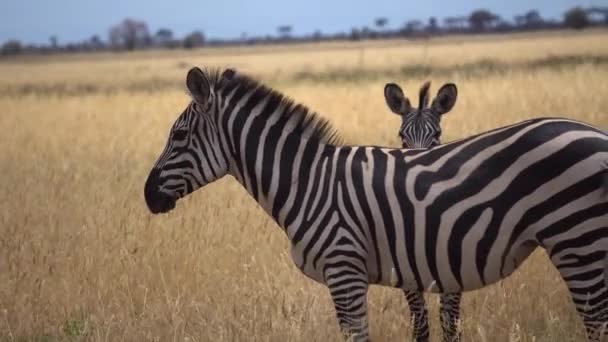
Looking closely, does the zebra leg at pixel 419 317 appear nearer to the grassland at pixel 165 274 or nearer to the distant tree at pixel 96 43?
the grassland at pixel 165 274

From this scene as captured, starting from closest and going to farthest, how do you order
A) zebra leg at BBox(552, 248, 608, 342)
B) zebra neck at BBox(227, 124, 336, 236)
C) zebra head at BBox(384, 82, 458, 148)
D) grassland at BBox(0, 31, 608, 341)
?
zebra leg at BBox(552, 248, 608, 342)
zebra neck at BBox(227, 124, 336, 236)
grassland at BBox(0, 31, 608, 341)
zebra head at BBox(384, 82, 458, 148)

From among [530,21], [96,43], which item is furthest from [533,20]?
[96,43]

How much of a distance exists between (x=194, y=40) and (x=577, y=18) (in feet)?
157

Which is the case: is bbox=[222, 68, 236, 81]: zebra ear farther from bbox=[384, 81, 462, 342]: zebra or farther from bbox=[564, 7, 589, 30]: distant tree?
bbox=[564, 7, 589, 30]: distant tree

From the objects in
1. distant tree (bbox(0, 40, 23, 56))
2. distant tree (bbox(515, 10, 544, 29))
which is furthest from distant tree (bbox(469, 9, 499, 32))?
distant tree (bbox(0, 40, 23, 56))

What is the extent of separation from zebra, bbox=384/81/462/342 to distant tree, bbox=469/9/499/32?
94259 millimetres

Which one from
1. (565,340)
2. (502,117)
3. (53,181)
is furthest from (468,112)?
(565,340)

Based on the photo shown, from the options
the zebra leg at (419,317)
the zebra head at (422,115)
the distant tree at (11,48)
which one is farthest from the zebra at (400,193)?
the distant tree at (11,48)

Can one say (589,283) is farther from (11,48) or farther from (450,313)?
(11,48)

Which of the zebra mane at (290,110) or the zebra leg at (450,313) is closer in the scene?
the zebra mane at (290,110)

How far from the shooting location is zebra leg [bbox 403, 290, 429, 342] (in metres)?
4.85

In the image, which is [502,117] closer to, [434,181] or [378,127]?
[378,127]

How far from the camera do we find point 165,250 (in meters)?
6.80

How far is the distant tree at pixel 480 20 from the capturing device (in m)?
98.2
